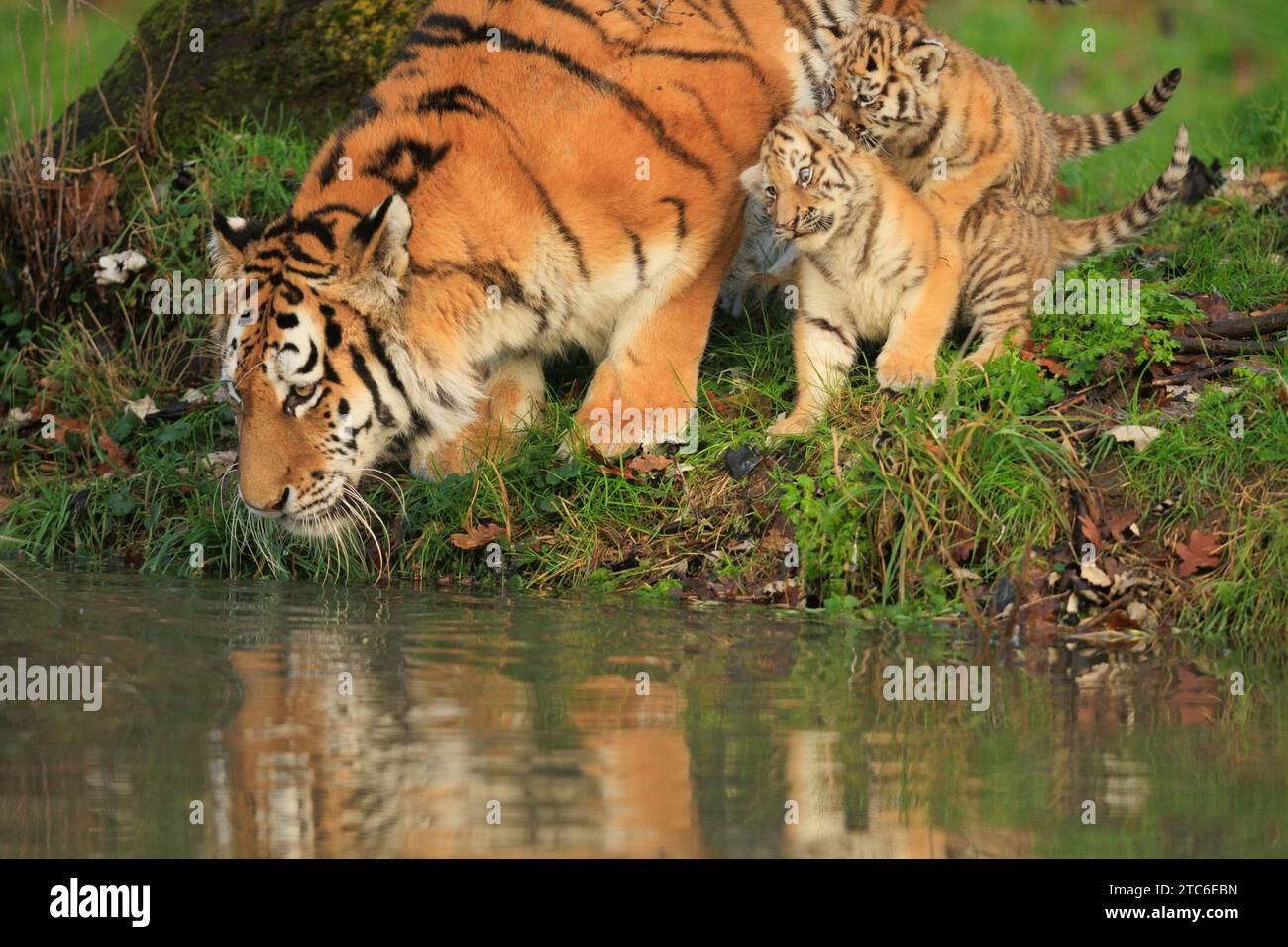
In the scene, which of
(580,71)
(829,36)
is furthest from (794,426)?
(829,36)

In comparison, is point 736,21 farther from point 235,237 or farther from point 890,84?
point 235,237

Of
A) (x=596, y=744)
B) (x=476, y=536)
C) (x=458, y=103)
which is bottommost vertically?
(x=596, y=744)

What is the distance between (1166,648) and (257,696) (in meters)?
2.42

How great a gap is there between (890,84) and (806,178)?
54cm

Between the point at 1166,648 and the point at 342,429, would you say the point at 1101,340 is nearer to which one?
the point at 1166,648

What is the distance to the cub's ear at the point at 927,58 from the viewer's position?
562cm

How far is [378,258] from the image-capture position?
5059mm

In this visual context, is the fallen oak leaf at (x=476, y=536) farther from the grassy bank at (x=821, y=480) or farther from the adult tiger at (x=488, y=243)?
the adult tiger at (x=488, y=243)

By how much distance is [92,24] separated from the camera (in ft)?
45.5

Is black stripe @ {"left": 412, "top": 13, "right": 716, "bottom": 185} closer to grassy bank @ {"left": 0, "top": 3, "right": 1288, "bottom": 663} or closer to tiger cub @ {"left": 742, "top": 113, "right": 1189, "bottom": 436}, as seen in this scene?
tiger cub @ {"left": 742, "top": 113, "right": 1189, "bottom": 436}

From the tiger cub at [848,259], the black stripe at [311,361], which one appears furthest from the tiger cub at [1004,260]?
the black stripe at [311,361]

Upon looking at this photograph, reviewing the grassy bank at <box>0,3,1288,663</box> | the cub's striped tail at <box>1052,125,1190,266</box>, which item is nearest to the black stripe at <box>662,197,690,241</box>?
the grassy bank at <box>0,3,1288,663</box>
